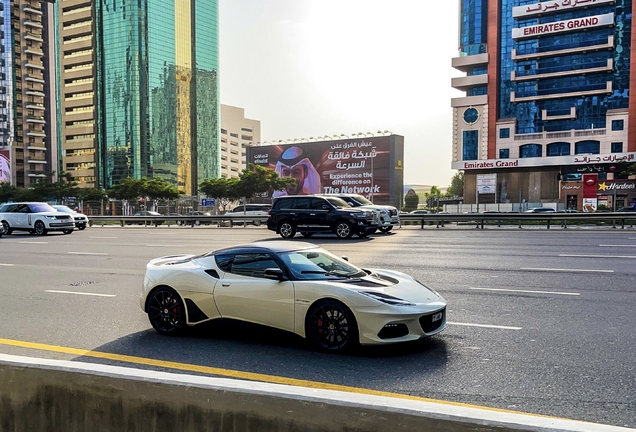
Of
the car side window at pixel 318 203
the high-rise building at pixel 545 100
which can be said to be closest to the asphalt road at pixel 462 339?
the car side window at pixel 318 203

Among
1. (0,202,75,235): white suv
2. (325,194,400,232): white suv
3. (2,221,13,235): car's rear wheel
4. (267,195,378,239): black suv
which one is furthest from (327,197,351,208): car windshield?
(2,221,13,235): car's rear wheel

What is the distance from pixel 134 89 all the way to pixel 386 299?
119 meters

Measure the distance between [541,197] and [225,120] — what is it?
12251cm

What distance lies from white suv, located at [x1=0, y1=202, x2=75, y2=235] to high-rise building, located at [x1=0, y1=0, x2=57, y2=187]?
277 feet

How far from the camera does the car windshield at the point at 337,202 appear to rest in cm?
2188

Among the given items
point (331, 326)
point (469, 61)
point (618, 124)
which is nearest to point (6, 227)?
point (331, 326)

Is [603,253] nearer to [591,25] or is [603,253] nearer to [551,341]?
[551,341]

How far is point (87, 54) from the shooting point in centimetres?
12150

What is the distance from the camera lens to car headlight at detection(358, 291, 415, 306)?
228 inches

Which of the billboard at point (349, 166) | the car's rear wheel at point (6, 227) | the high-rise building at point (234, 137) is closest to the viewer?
the car's rear wheel at point (6, 227)

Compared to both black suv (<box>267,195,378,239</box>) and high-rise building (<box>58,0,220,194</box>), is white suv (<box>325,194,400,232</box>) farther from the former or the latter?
high-rise building (<box>58,0,220,194</box>)

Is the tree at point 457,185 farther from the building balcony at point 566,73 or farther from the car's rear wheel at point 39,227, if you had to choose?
the car's rear wheel at point 39,227

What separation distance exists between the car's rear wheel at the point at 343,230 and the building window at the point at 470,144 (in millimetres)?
59475

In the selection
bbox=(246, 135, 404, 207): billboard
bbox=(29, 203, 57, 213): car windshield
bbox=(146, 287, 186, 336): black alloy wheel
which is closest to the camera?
bbox=(146, 287, 186, 336): black alloy wheel
